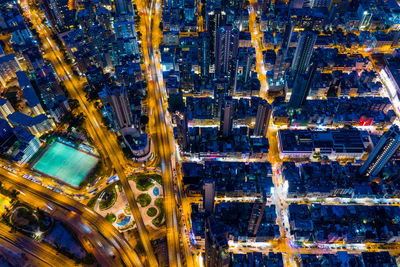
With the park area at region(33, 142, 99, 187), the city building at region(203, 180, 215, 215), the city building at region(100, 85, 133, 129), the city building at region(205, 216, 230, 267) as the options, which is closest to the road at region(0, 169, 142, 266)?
the park area at region(33, 142, 99, 187)

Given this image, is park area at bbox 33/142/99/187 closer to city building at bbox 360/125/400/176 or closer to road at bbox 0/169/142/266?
road at bbox 0/169/142/266

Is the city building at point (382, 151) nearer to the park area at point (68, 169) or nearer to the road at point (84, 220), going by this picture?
the road at point (84, 220)

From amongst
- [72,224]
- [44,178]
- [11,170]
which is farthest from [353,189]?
[11,170]

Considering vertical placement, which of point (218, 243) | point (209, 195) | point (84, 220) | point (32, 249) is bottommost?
point (218, 243)

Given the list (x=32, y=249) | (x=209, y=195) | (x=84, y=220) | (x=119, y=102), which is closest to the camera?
(x=209, y=195)

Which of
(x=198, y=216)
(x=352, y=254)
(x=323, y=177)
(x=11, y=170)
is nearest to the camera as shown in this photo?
(x=352, y=254)

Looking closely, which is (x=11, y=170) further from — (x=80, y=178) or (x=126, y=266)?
(x=126, y=266)

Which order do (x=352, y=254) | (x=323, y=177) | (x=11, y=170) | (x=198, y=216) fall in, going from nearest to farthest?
1. (x=352, y=254)
2. (x=198, y=216)
3. (x=323, y=177)
4. (x=11, y=170)

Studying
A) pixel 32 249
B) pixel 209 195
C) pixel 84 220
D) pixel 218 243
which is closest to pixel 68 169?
pixel 84 220

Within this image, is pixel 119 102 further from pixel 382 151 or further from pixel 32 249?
pixel 382 151

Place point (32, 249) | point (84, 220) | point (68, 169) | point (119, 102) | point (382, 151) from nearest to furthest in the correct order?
point (32, 249), point (382, 151), point (84, 220), point (119, 102), point (68, 169)

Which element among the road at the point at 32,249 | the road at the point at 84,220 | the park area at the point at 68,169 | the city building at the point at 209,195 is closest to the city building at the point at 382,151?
the city building at the point at 209,195
